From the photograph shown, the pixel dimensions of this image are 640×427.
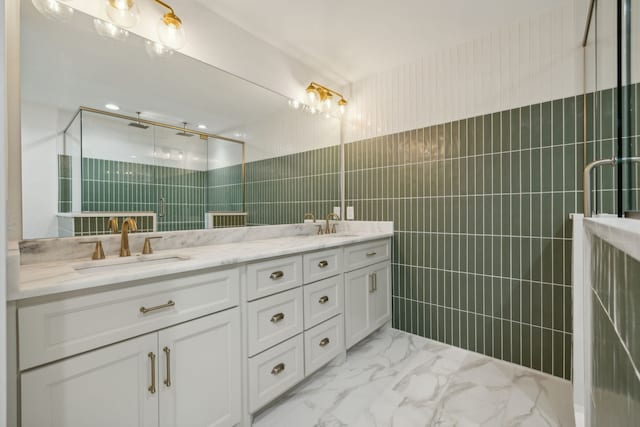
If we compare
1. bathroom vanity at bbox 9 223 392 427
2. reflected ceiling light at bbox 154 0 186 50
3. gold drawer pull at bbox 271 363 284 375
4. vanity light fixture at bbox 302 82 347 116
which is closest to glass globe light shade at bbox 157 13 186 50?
reflected ceiling light at bbox 154 0 186 50

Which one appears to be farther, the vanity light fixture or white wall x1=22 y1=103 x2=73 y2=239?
the vanity light fixture

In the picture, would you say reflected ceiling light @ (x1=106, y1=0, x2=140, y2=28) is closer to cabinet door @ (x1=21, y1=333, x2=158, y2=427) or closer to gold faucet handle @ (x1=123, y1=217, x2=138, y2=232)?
gold faucet handle @ (x1=123, y1=217, x2=138, y2=232)

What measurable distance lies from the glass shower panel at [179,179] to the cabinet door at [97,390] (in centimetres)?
79

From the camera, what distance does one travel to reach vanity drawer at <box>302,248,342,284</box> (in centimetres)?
179

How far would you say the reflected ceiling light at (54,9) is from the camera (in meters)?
1.32

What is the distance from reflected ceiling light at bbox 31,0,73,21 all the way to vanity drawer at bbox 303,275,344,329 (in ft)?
5.96

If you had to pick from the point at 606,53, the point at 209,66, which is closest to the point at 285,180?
the point at 209,66

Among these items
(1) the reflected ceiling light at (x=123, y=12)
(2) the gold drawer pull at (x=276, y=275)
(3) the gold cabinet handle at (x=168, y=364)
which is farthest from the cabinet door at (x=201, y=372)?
(1) the reflected ceiling light at (x=123, y=12)

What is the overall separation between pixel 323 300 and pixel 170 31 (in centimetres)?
184

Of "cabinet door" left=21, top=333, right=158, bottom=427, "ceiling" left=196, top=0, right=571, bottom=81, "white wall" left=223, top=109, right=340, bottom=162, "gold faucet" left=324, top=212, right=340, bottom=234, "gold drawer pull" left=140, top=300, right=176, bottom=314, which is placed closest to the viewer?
"cabinet door" left=21, top=333, right=158, bottom=427

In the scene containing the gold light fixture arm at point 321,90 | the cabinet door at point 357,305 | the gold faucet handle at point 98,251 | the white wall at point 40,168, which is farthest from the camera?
the gold light fixture arm at point 321,90

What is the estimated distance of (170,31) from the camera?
5.48ft

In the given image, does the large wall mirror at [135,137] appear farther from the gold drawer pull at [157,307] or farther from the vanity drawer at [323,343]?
the vanity drawer at [323,343]

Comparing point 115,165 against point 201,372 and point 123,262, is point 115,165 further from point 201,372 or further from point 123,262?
point 201,372
